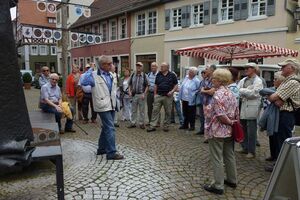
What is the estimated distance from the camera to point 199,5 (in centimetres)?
2152

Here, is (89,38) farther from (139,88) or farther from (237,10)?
(139,88)

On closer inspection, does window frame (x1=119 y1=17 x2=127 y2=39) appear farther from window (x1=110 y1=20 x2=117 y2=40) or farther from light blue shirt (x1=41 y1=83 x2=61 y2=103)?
light blue shirt (x1=41 y1=83 x2=61 y2=103)

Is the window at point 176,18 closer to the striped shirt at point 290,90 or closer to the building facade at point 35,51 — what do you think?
the striped shirt at point 290,90

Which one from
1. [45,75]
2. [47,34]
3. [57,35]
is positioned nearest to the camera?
[45,75]

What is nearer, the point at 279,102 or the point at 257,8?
the point at 279,102

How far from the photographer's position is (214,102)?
454cm

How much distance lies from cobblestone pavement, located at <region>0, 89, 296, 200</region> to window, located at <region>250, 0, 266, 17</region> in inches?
469

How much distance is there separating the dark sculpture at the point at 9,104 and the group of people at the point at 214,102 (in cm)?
311

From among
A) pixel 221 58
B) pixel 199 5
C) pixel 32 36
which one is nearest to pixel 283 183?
pixel 221 58

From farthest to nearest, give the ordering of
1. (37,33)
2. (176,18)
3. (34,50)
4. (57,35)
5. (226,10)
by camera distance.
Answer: (34,50) → (176,18) → (226,10) → (57,35) → (37,33)

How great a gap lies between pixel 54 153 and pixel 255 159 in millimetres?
3825

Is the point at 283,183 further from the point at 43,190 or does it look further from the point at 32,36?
the point at 32,36

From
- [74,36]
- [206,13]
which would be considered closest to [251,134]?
[74,36]

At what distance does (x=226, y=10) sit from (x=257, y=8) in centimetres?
222
